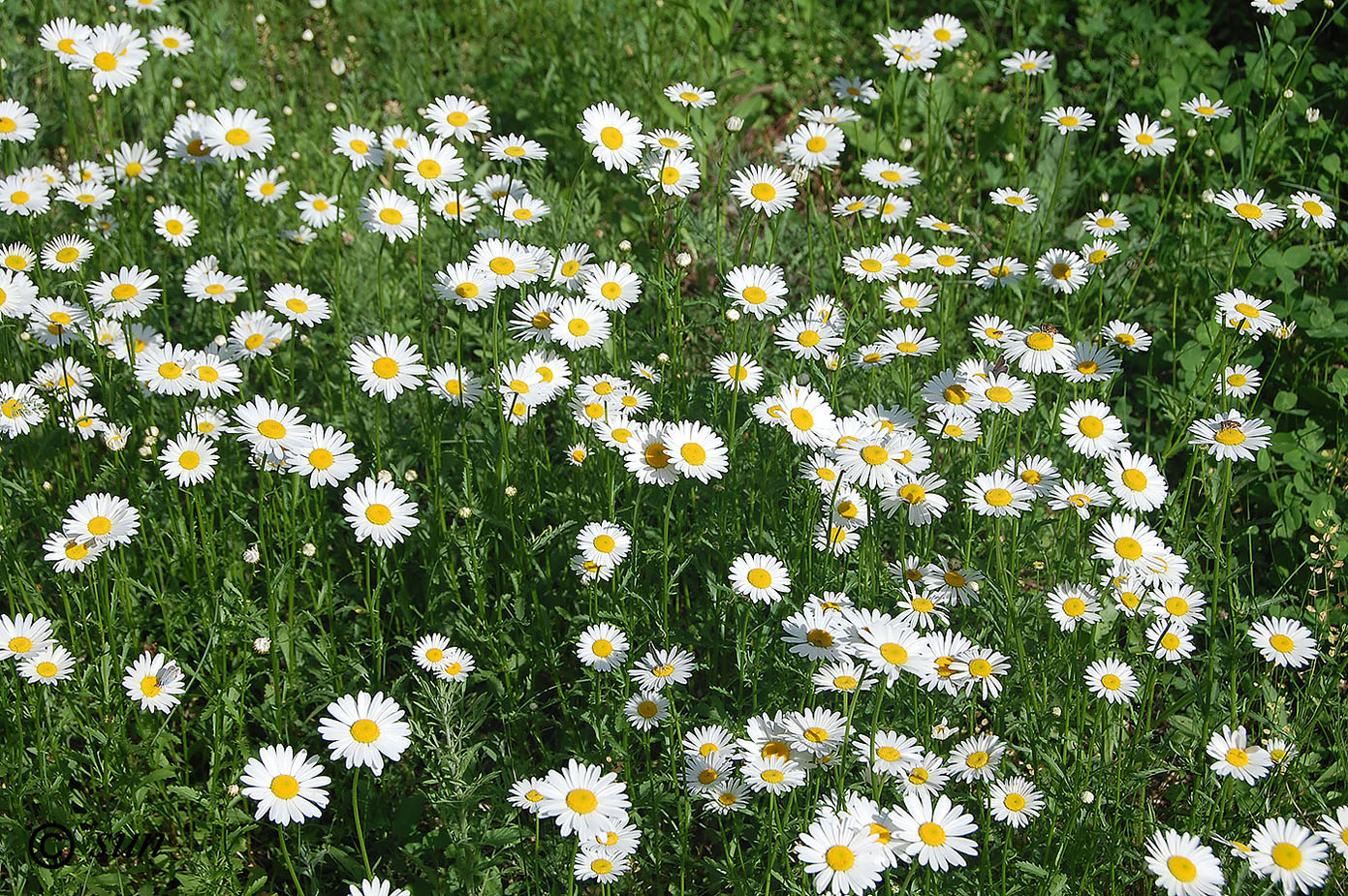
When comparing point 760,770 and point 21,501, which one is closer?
point 760,770

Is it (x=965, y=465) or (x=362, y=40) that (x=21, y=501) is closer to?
(x=965, y=465)

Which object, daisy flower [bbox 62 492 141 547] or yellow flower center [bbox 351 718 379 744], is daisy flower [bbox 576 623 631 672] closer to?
yellow flower center [bbox 351 718 379 744]

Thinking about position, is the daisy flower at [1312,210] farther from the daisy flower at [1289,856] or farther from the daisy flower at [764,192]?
the daisy flower at [1289,856]

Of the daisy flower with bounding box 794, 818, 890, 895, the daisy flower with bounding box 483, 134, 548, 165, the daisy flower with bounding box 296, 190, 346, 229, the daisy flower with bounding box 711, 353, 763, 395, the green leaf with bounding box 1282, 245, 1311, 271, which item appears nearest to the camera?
the daisy flower with bounding box 794, 818, 890, 895

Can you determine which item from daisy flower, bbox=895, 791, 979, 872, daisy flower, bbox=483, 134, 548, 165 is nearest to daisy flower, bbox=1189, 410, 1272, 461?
daisy flower, bbox=895, 791, 979, 872

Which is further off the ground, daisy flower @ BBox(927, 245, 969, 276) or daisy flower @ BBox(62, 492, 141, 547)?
daisy flower @ BBox(927, 245, 969, 276)

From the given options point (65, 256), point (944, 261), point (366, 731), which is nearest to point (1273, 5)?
point (944, 261)

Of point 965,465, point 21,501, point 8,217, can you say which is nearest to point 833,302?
point 965,465

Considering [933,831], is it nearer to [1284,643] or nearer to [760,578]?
[760,578]

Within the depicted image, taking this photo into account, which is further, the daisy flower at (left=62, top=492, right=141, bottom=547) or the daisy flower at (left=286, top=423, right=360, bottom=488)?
the daisy flower at (left=286, top=423, right=360, bottom=488)
